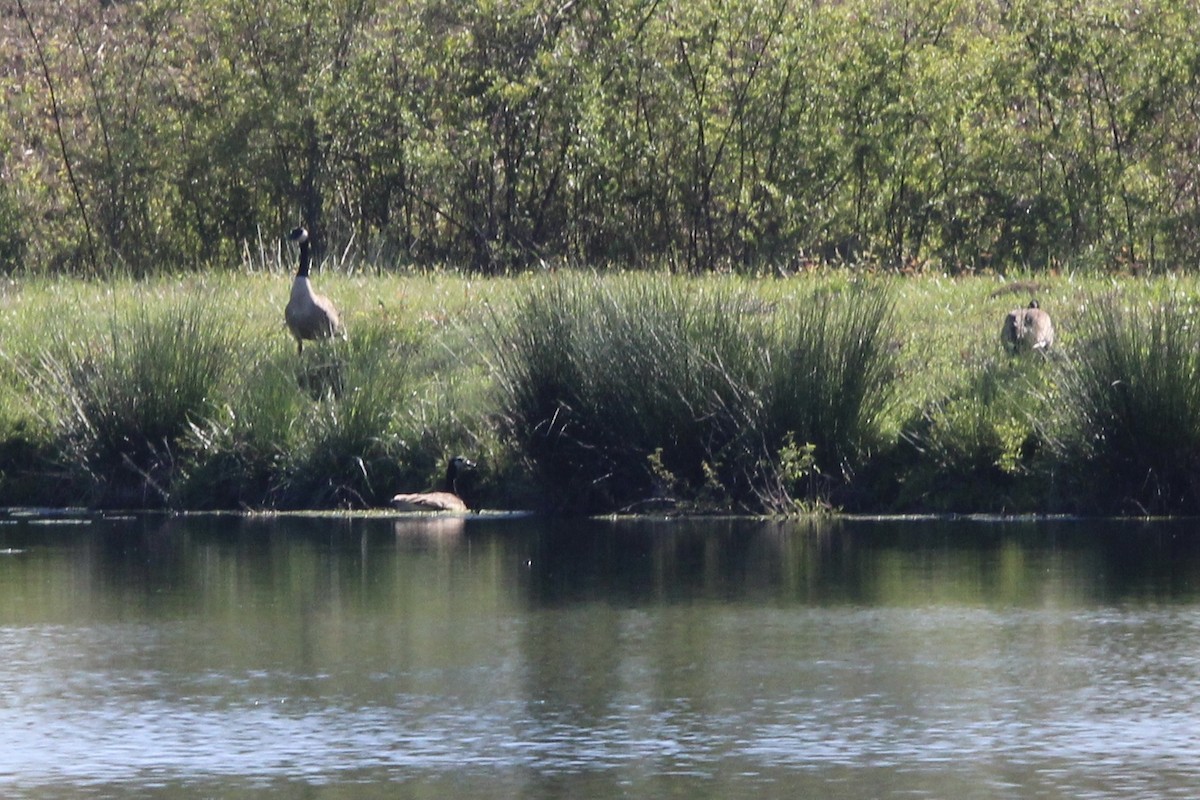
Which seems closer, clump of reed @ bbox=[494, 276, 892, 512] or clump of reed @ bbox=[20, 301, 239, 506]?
clump of reed @ bbox=[494, 276, 892, 512]

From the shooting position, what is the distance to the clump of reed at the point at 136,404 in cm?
1645

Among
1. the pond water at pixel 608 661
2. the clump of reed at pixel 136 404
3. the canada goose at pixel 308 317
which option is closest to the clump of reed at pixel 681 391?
the pond water at pixel 608 661

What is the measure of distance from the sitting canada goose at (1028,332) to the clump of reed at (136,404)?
241 inches

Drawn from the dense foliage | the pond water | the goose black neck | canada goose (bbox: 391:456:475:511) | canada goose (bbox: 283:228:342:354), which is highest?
the dense foliage

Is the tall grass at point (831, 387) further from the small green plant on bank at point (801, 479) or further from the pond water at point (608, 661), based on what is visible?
the pond water at point (608, 661)

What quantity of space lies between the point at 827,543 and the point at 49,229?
17.4 meters

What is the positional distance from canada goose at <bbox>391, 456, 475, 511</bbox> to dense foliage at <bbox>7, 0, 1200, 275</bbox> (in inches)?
341

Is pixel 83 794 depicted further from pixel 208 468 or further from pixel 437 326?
pixel 437 326

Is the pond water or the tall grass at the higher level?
the tall grass

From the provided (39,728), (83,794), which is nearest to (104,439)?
(39,728)

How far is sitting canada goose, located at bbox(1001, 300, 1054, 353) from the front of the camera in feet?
51.4

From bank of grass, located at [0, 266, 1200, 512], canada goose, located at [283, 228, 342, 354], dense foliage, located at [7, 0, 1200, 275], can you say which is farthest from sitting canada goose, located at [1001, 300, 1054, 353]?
dense foliage, located at [7, 0, 1200, 275]

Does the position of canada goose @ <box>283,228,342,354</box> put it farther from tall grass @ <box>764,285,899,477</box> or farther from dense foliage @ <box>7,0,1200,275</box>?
dense foliage @ <box>7,0,1200,275</box>

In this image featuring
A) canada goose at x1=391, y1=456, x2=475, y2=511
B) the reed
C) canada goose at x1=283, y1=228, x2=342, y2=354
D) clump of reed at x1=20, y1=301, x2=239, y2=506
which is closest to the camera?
canada goose at x1=391, y1=456, x2=475, y2=511
